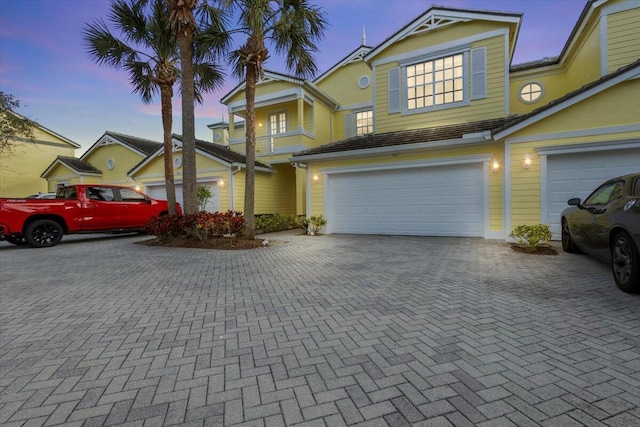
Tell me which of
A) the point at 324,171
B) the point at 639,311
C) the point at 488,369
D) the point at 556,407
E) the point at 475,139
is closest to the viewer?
the point at 556,407

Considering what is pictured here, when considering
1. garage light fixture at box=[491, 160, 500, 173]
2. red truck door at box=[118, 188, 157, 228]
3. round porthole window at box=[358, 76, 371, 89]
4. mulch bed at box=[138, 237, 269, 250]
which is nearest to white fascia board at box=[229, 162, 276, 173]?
red truck door at box=[118, 188, 157, 228]

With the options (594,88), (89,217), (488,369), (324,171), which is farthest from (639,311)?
(89,217)

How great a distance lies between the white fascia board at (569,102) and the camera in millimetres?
7240

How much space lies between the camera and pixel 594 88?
7559mm

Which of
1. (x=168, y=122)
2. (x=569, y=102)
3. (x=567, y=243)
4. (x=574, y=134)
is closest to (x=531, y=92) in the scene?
(x=569, y=102)

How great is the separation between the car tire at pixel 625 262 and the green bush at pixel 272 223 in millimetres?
10951

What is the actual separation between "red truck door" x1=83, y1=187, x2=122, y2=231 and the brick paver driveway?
18.0ft

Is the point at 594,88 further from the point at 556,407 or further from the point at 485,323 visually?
the point at 556,407

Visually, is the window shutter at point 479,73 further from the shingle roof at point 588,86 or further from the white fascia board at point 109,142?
the white fascia board at point 109,142

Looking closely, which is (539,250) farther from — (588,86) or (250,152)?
(250,152)

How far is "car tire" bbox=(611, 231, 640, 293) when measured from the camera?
3791 mm

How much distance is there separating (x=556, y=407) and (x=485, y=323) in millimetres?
1315

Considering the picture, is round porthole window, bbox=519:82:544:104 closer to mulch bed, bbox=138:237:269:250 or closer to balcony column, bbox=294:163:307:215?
balcony column, bbox=294:163:307:215

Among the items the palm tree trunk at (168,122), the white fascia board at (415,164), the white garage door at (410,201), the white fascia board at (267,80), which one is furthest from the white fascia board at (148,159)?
the white garage door at (410,201)
